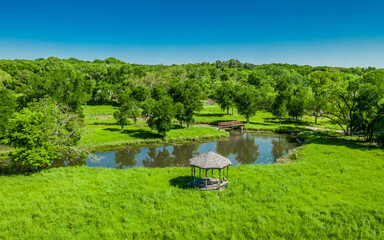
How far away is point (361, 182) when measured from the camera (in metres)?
24.5

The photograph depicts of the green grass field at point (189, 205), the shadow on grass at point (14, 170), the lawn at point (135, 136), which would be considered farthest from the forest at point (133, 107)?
the green grass field at point (189, 205)

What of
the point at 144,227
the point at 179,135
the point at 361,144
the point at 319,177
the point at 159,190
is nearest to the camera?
the point at 144,227

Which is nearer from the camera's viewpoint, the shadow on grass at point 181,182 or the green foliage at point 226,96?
the shadow on grass at point 181,182

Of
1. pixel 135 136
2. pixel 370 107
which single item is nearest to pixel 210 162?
pixel 135 136

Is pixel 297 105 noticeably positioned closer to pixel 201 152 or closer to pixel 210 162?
pixel 201 152

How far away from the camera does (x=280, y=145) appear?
5059cm

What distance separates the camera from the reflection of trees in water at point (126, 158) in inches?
1471

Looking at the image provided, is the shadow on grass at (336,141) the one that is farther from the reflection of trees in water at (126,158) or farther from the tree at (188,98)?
the reflection of trees in water at (126,158)

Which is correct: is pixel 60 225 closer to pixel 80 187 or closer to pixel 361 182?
pixel 80 187

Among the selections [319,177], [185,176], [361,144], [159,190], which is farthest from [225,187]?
[361,144]

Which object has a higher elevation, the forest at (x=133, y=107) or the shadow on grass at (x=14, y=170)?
the forest at (x=133, y=107)

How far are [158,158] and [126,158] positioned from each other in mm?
6248

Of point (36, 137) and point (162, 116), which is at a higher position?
point (162, 116)

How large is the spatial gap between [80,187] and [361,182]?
3340cm
